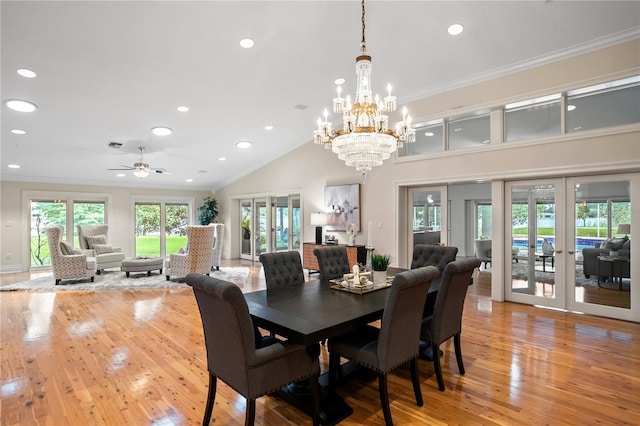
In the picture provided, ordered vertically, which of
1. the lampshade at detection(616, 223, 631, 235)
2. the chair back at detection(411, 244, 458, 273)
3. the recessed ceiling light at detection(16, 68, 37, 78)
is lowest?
the chair back at detection(411, 244, 458, 273)

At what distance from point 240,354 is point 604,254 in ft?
16.6

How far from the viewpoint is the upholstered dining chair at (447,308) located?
Answer: 2617 mm

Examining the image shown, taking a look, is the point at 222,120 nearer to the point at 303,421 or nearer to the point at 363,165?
the point at 363,165

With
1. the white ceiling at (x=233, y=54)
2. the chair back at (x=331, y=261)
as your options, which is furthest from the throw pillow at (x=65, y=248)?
the chair back at (x=331, y=261)

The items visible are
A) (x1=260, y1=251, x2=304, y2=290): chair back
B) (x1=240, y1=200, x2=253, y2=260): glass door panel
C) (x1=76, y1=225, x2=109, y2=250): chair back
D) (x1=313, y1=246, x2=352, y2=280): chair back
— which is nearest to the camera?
(x1=260, y1=251, x2=304, y2=290): chair back

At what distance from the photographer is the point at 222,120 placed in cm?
612

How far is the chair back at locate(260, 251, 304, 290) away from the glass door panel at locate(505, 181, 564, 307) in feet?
12.0

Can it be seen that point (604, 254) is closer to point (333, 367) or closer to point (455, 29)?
point (455, 29)

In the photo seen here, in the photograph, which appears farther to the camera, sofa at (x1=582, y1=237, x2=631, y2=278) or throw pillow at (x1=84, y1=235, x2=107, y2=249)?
throw pillow at (x1=84, y1=235, x2=107, y2=249)

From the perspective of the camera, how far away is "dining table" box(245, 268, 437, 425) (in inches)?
79.8

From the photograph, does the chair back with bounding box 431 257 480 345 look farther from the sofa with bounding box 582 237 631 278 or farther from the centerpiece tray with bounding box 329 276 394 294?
the sofa with bounding box 582 237 631 278

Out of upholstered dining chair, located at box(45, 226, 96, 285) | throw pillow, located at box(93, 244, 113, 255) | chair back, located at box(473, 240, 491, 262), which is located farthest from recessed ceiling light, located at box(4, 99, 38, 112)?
chair back, located at box(473, 240, 491, 262)

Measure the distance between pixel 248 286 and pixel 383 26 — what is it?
4990 mm

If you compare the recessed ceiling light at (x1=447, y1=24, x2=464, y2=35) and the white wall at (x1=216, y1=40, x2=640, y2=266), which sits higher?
the recessed ceiling light at (x1=447, y1=24, x2=464, y2=35)
